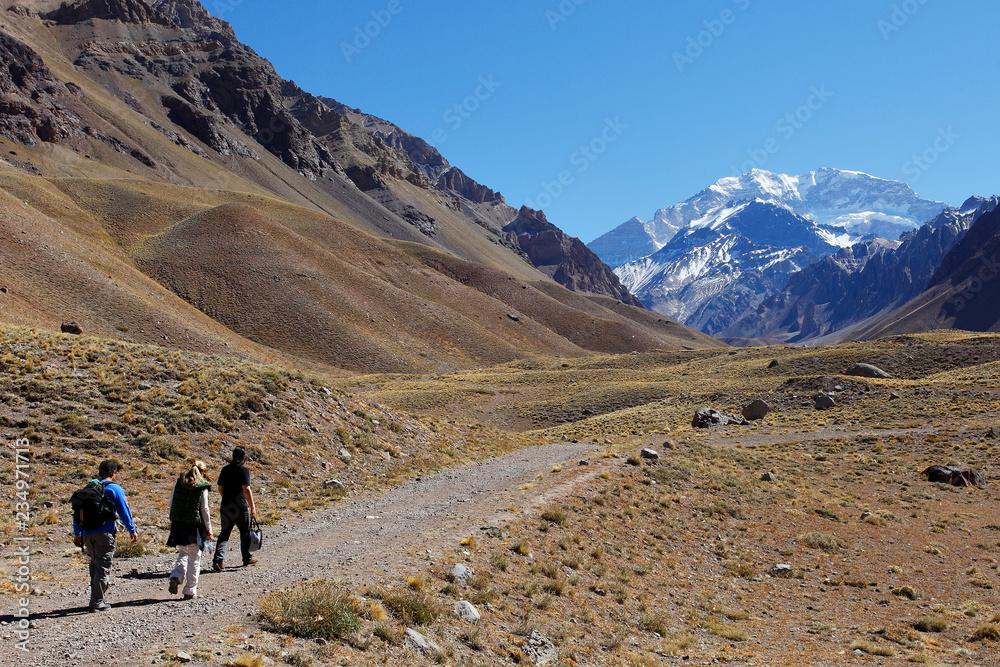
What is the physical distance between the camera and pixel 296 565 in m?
10.6

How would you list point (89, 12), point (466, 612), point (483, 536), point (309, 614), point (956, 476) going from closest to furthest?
1. point (309, 614)
2. point (466, 612)
3. point (483, 536)
4. point (956, 476)
5. point (89, 12)

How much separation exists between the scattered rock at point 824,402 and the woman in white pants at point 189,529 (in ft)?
136

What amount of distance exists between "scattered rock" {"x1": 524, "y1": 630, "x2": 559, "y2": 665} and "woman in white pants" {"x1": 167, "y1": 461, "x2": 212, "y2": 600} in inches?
202

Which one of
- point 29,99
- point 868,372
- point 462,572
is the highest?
point 29,99

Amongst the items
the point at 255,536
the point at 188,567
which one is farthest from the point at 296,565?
the point at 188,567

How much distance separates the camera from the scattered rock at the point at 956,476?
2458 cm

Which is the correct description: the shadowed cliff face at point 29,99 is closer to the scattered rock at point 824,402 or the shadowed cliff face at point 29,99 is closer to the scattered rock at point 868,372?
the scattered rock at point 824,402

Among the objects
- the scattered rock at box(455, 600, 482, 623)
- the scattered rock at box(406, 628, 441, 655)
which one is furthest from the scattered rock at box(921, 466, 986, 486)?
the scattered rock at box(406, 628, 441, 655)

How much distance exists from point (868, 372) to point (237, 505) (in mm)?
52010

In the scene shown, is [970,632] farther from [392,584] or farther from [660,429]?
[660,429]

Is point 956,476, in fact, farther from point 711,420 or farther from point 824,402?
point 824,402

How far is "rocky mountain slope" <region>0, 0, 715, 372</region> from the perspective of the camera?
53344 mm

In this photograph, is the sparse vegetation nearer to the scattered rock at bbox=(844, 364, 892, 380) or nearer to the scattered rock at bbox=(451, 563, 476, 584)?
the scattered rock at bbox=(451, 563, 476, 584)

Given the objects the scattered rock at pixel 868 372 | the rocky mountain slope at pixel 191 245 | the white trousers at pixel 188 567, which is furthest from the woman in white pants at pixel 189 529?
the scattered rock at pixel 868 372
